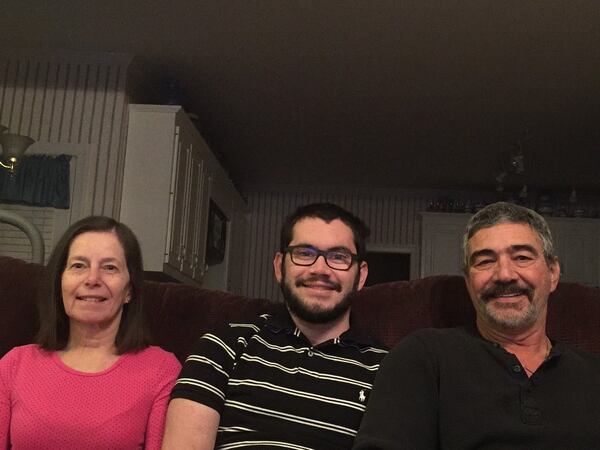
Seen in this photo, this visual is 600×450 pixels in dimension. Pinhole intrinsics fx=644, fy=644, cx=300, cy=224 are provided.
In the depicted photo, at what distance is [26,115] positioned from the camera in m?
4.55

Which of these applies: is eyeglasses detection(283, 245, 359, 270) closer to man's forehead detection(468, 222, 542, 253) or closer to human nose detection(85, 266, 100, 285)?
man's forehead detection(468, 222, 542, 253)

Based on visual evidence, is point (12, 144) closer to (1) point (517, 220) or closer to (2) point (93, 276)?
(2) point (93, 276)

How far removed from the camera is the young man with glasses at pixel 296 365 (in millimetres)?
1521

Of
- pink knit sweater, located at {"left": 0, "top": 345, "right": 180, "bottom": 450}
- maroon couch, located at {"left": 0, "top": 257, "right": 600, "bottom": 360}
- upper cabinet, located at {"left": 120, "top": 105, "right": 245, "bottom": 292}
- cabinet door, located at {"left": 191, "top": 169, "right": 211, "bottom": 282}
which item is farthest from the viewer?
cabinet door, located at {"left": 191, "top": 169, "right": 211, "bottom": 282}

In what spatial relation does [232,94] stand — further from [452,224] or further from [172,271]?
[452,224]

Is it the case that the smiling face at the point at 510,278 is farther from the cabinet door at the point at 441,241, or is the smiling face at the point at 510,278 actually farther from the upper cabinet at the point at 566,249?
the cabinet door at the point at 441,241

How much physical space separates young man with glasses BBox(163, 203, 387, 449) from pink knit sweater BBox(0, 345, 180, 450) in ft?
0.32

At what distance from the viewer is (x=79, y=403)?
1.53m

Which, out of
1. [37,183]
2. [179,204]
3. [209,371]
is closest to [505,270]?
[209,371]

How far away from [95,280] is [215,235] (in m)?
4.46

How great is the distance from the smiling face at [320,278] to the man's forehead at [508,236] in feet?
1.11

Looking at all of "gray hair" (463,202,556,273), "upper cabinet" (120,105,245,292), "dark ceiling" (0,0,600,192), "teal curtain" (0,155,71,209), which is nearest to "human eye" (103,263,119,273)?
"gray hair" (463,202,556,273)

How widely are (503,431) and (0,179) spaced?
3.92m

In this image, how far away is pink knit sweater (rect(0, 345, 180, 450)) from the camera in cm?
150
